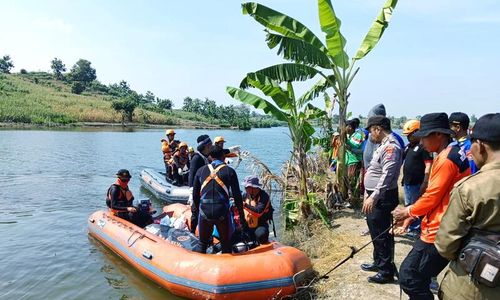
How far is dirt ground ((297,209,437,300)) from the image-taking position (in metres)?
4.58

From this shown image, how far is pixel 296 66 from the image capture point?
23.9 ft

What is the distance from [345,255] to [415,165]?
1605 millimetres

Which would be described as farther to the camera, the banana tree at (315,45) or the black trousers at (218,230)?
the banana tree at (315,45)

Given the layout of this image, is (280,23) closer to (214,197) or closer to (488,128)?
(214,197)

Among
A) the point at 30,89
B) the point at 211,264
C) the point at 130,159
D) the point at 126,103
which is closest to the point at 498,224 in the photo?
the point at 211,264

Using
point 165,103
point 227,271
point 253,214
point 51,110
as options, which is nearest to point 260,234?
point 253,214

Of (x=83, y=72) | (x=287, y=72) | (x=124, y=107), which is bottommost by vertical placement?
(x=287, y=72)

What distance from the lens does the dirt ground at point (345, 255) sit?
180 inches

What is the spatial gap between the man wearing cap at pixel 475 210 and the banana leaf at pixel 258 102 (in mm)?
5388

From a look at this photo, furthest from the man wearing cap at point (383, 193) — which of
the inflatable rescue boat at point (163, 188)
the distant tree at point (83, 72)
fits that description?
Answer: the distant tree at point (83, 72)

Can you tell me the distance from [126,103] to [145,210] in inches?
1794

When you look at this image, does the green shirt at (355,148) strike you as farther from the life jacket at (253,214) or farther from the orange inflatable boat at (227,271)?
the orange inflatable boat at (227,271)

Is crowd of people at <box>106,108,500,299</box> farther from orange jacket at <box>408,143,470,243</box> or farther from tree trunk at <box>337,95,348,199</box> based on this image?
tree trunk at <box>337,95,348,199</box>

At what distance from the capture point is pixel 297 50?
707 cm
